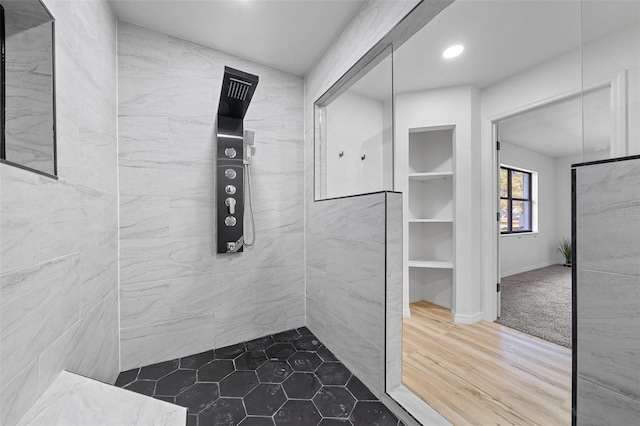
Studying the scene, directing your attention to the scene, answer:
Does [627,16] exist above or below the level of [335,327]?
above

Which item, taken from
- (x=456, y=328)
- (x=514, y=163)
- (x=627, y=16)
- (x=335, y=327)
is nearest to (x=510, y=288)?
(x=456, y=328)

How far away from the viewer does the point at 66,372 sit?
946mm

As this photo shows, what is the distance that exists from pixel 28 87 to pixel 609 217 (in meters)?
1.84

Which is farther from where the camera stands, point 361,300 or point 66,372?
point 361,300

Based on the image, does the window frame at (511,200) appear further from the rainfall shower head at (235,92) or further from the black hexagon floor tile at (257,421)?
the black hexagon floor tile at (257,421)

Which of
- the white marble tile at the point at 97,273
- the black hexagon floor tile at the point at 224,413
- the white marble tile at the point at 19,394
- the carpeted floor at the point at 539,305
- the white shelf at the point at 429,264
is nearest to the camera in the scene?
the white marble tile at the point at 19,394

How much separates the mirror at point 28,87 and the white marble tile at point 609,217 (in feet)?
5.50

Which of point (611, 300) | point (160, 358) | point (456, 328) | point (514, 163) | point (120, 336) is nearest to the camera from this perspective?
point (611, 300)

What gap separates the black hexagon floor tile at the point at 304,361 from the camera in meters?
1.73

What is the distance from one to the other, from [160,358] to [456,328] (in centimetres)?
257

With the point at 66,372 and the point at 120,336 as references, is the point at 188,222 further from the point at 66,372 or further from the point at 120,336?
the point at 66,372

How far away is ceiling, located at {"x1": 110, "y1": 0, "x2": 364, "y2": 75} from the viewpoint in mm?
1594

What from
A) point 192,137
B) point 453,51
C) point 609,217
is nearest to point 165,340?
point 192,137

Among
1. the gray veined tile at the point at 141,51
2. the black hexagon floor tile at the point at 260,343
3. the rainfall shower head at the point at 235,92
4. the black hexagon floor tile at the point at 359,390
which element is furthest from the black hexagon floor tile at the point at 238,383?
the gray veined tile at the point at 141,51
